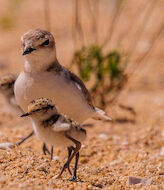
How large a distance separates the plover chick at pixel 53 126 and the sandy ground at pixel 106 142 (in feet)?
0.87

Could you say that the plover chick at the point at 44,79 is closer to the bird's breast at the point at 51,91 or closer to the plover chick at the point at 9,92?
the bird's breast at the point at 51,91

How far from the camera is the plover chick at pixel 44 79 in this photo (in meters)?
4.30

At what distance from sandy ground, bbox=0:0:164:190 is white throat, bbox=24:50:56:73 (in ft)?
2.49

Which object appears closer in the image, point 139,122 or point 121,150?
point 121,150

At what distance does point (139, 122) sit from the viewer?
23.1ft

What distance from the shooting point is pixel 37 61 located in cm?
432

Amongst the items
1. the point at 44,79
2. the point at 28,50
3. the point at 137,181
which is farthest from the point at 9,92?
the point at 137,181

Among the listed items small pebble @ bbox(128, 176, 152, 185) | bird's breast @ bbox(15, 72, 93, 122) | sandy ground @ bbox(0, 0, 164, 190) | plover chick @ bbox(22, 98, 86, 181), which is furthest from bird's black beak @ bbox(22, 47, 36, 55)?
small pebble @ bbox(128, 176, 152, 185)

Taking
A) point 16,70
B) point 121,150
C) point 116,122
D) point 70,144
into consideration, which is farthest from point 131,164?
point 16,70

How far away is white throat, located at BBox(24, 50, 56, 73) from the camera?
4.30 m

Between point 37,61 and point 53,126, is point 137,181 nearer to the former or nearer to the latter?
point 53,126

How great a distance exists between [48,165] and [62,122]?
1.63 ft

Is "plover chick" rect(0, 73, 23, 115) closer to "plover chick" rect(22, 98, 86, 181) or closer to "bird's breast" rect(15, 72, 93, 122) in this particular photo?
"bird's breast" rect(15, 72, 93, 122)

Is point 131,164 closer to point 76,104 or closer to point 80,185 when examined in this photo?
point 76,104
